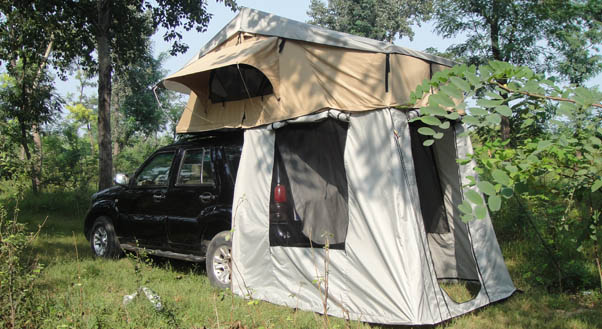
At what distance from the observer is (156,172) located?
6.37 meters

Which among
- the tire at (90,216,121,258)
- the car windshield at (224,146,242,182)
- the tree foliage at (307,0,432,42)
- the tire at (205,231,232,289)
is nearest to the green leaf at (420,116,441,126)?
the tire at (205,231,232,289)

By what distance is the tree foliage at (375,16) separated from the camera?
30.0m

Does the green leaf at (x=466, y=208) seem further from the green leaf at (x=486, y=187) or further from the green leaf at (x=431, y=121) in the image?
the green leaf at (x=431, y=121)

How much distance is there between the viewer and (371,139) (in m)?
4.55

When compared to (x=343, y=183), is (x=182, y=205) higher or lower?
lower

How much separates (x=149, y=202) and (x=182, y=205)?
2.41ft

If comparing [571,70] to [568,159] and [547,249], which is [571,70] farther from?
[568,159]

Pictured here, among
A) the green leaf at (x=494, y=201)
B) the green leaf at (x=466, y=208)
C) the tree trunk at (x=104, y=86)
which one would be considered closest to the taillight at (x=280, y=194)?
the green leaf at (x=466, y=208)

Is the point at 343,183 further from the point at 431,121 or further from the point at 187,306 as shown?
the point at 431,121

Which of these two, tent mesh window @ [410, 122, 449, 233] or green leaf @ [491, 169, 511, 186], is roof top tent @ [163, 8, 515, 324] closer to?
tent mesh window @ [410, 122, 449, 233]

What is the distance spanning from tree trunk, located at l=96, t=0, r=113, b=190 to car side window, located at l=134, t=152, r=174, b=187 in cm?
485

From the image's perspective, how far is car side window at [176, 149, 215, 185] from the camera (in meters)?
5.65

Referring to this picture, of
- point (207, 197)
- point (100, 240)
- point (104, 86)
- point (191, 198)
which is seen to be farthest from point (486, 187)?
point (104, 86)

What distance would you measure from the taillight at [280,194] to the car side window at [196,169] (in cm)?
88
